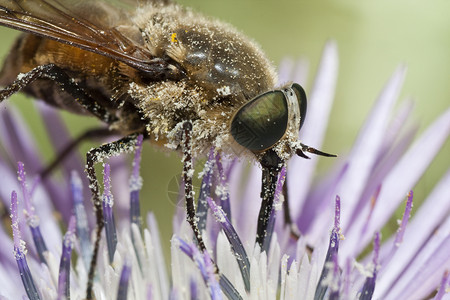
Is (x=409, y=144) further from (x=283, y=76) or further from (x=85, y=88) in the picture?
(x=85, y=88)

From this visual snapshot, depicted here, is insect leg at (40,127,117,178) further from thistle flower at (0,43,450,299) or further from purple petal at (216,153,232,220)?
purple petal at (216,153,232,220)

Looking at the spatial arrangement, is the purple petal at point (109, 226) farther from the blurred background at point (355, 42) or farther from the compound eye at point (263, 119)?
the blurred background at point (355, 42)

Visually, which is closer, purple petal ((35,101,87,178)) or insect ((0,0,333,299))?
insect ((0,0,333,299))

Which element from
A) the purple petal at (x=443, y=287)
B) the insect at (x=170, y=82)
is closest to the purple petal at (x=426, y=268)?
the purple petal at (x=443, y=287)

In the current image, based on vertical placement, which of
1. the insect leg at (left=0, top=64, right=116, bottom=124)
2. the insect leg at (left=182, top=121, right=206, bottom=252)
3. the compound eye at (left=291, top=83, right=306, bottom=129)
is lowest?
the insect leg at (left=182, top=121, right=206, bottom=252)

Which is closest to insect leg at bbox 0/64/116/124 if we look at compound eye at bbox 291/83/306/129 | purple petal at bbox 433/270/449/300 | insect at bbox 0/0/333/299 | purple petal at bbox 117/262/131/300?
insect at bbox 0/0/333/299

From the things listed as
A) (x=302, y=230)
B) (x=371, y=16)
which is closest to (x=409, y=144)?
(x=302, y=230)
